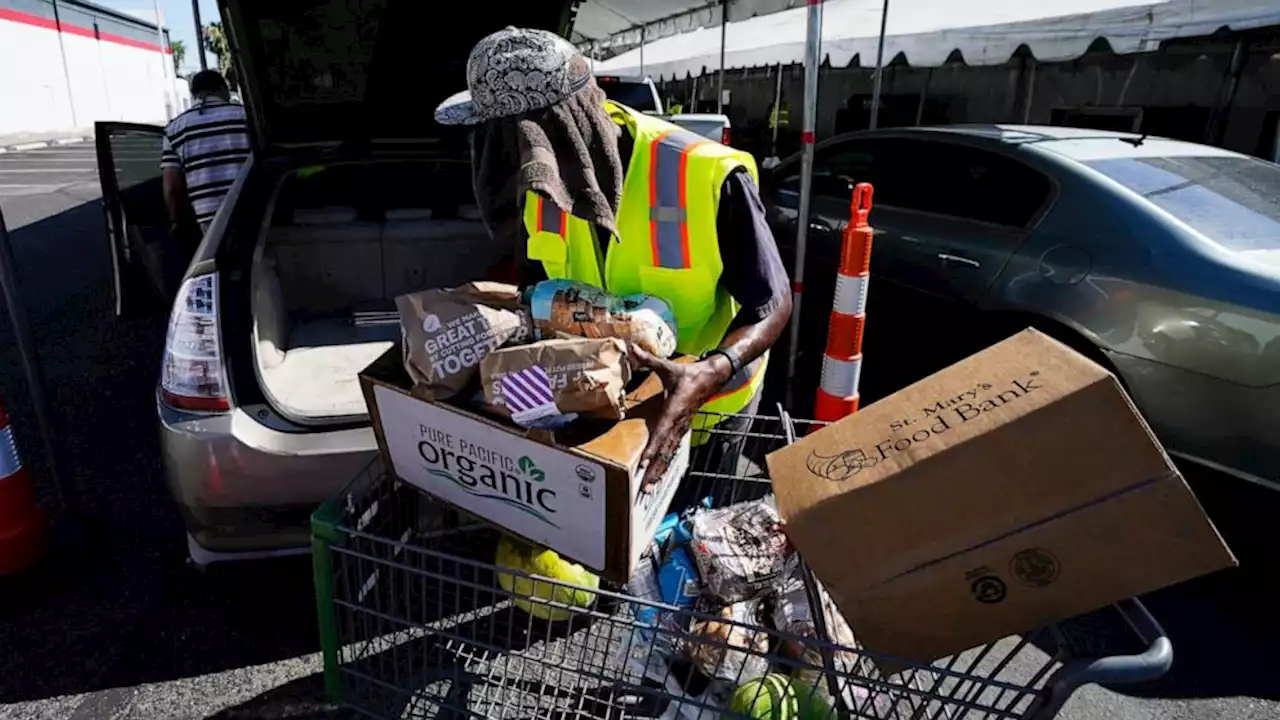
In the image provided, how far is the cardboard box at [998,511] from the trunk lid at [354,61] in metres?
2.97

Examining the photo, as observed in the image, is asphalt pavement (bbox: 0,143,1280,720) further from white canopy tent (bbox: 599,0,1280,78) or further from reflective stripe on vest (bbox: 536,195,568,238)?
white canopy tent (bbox: 599,0,1280,78)

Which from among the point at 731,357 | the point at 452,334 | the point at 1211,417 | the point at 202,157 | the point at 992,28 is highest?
the point at 992,28

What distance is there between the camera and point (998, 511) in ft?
3.77

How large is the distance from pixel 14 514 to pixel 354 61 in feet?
7.68

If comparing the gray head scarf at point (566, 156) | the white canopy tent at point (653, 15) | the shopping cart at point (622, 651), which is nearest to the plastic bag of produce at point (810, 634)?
the shopping cart at point (622, 651)

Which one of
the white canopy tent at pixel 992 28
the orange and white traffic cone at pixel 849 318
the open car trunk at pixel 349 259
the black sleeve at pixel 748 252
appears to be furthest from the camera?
the white canopy tent at pixel 992 28

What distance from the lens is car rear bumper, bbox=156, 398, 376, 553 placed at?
2363mm

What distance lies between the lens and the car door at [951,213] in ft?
12.8

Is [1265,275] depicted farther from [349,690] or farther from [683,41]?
[683,41]

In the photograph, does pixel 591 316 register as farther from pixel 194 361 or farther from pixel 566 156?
pixel 194 361

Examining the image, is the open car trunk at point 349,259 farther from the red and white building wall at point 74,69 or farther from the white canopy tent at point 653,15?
the red and white building wall at point 74,69

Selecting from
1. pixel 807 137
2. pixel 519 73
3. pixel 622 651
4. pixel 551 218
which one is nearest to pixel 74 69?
pixel 807 137

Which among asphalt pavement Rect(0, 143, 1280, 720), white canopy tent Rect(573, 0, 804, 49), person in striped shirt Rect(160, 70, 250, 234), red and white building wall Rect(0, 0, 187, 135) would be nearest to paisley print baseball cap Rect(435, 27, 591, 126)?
asphalt pavement Rect(0, 143, 1280, 720)

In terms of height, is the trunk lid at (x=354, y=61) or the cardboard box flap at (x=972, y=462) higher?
the trunk lid at (x=354, y=61)
